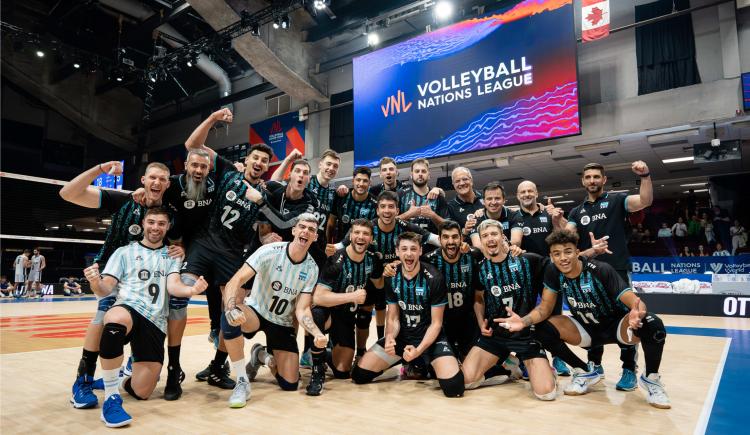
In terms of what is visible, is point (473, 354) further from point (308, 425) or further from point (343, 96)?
point (343, 96)

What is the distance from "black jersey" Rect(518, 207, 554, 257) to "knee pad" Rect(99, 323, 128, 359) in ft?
13.1

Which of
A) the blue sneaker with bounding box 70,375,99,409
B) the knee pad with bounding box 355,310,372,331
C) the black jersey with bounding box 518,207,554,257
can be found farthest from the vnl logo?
the blue sneaker with bounding box 70,375,99,409

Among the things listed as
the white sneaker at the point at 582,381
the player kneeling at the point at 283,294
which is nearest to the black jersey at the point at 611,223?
the white sneaker at the point at 582,381

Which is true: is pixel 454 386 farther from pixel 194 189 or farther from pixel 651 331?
pixel 194 189

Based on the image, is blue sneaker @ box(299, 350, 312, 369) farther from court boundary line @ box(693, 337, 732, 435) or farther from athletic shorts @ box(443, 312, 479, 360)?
court boundary line @ box(693, 337, 732, 435)

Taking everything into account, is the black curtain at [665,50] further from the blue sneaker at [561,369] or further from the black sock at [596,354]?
the black sock at [596,354]

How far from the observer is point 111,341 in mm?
3057

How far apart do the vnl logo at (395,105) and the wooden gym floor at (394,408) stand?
979 cm

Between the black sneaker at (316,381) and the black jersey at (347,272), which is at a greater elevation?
the black jersey at (347,272)

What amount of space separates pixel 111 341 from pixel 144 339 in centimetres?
36

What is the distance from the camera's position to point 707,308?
9156mm

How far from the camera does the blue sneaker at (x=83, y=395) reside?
318 cm

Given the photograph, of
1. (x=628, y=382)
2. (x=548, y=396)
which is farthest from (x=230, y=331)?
(x=628, y=382)

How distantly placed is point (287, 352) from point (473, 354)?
1651 mm
